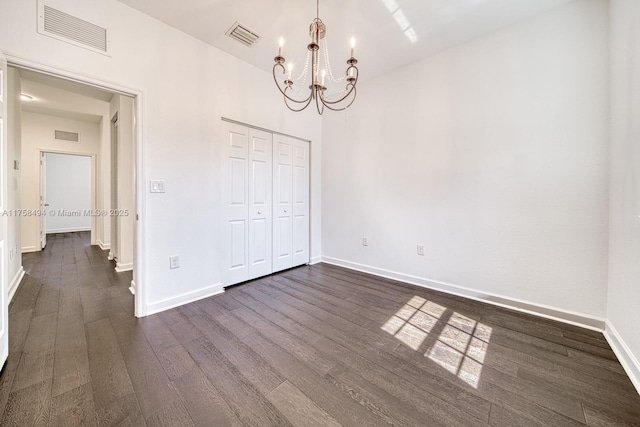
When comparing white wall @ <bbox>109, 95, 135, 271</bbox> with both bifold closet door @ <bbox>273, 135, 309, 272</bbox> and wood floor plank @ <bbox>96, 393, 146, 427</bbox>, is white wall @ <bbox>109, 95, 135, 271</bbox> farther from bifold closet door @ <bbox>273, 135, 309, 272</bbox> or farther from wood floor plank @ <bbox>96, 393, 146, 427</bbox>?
wood floor plank @ <bbox>96, 393, 146, 427</bbox>

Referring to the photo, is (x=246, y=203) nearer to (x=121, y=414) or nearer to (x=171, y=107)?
A: (x=171, y=107)

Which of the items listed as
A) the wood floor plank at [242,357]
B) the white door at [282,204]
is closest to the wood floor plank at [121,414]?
the wood floor plank at [242,357]

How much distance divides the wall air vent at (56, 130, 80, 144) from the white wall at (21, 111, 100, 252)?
0.06m

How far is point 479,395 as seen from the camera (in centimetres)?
140

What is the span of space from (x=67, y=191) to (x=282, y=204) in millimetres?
8048

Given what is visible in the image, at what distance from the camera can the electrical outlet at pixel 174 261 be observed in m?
2.51

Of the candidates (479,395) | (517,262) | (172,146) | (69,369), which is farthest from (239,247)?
(517,262)

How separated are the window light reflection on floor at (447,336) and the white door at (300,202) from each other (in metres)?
1.92

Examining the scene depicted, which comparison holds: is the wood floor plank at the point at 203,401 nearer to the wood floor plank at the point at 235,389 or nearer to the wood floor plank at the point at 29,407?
the wood floor plank at the point at 235,389

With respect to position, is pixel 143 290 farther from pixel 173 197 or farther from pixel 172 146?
pixel 172 146

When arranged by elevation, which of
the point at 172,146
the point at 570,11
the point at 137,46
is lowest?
the point at 172,146

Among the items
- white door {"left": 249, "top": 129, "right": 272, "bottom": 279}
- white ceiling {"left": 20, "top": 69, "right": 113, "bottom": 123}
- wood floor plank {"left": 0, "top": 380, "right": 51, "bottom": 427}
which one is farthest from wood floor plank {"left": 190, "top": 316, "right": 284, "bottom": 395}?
white ceiling {"left": 20, "top": 69, "right": 113, "bottom": 123}

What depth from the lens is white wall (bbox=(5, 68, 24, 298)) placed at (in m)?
2.74

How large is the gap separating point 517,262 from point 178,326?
3268 millimetres
